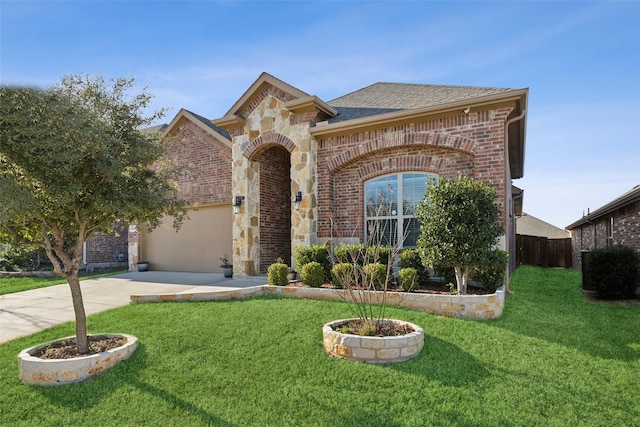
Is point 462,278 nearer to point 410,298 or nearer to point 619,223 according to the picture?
point 410,298

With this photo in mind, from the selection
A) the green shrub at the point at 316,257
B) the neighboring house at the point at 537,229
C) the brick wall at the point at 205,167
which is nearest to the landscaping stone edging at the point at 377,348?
the green shrub at the point at 316,257

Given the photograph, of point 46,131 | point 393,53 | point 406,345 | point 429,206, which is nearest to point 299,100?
point 393,53

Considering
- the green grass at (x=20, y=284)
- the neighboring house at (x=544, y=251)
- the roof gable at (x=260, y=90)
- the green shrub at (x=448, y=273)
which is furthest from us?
the neighboring house at (x=544, y=251)

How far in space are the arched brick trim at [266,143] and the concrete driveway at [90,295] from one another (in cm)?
361

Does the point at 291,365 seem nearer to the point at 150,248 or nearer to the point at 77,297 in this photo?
the point at 77,297

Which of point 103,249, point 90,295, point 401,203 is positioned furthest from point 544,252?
point 103,249

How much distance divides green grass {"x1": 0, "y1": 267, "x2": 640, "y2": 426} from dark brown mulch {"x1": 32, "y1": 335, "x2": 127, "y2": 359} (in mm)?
337

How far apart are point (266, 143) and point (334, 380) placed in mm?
7581

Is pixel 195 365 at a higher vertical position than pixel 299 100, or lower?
lower

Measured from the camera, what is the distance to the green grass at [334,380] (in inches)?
142

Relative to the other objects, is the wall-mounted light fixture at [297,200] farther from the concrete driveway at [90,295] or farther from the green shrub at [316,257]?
the concrete driveway at [90,295]

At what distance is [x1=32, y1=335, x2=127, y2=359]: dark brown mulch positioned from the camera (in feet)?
15.6

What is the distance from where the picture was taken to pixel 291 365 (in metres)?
4.55

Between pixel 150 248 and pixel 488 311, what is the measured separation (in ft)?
39.3
